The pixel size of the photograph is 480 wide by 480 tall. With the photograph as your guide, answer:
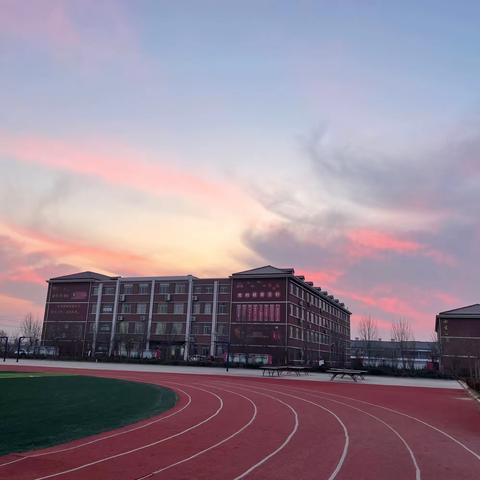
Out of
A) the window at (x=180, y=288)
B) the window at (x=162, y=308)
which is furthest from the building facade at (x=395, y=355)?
the window at (x=162, y=308)

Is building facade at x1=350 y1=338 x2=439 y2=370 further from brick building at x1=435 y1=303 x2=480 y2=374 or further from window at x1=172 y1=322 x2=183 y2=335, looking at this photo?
window at x1=172 y1=322 x2=183 y2=335

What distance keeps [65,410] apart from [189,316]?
60933mm

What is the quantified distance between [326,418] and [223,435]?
4540 mm

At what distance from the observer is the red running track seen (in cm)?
808

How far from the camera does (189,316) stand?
75.4m

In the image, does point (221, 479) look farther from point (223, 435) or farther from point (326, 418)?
point (326, 418)

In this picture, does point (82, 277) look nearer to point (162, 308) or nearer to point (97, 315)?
point (97, 315)

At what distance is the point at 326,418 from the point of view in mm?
14680

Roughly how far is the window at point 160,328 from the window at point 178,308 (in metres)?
2.68

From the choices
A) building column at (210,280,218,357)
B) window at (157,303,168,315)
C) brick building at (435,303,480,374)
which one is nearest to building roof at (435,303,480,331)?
brick building at (435,303,480,374)

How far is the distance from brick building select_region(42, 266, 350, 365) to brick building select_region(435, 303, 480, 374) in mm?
15355

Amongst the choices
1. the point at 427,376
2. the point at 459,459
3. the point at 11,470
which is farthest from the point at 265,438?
the point at 427,376

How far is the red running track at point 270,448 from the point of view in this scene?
26.5 ft

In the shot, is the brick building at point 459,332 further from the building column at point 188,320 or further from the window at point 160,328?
the window at point 160,328
